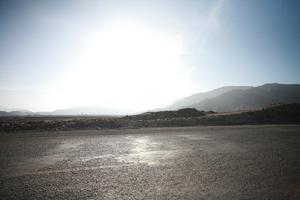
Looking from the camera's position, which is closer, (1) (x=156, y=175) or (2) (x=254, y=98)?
(1) (x=156, y=175)

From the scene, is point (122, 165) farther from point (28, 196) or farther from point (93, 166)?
point (28, 196)

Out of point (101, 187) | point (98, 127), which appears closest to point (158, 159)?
point (101, 187)

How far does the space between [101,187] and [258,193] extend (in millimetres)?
4637

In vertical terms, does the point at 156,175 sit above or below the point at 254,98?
below

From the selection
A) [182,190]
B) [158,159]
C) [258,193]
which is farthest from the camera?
[158,159]

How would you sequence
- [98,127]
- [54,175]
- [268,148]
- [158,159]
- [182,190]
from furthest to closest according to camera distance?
[98,127] < [268,148] < [158,159] < [54,175] < [182,190]

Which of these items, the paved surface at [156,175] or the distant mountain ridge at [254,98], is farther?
the distant mountain ridge at [254,98]

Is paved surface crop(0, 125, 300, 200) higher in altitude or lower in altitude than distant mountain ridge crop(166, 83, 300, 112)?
lower

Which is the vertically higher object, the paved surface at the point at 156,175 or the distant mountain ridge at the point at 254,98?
the distant mountain ridge at the point at 254,98

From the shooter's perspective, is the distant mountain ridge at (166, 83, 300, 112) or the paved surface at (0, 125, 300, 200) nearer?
the paved surface at (0, 125, 300, 200)

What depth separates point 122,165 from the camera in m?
8.45

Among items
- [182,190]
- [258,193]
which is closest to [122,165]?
[182,190]

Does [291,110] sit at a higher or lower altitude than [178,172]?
higher

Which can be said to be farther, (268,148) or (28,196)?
(268,148)
